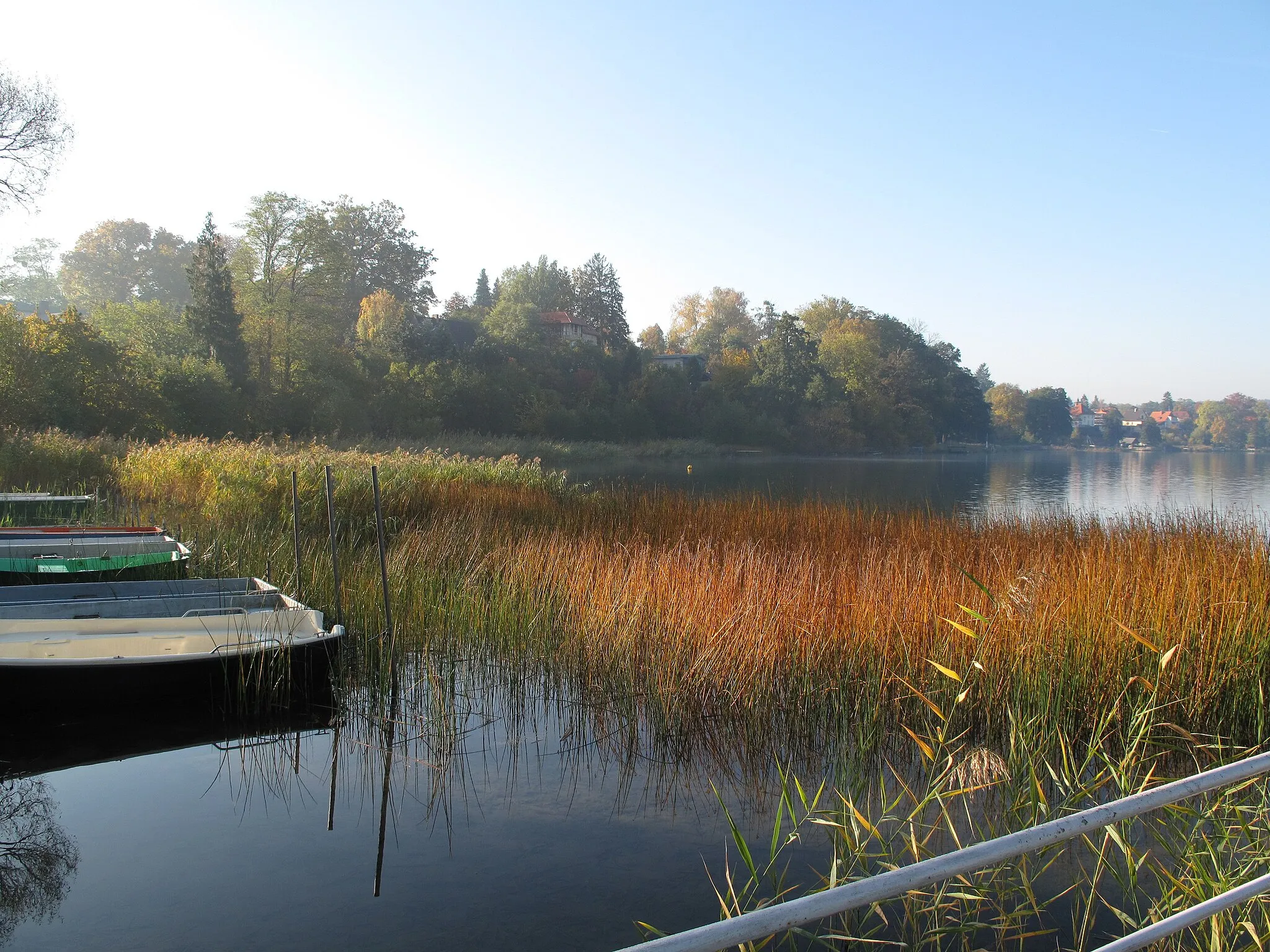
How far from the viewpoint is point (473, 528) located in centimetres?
900

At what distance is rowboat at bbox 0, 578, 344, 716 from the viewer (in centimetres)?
444

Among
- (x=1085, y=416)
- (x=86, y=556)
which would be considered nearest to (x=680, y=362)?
(x=86, y=556)

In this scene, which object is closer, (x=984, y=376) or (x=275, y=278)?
(x=275, y=278)

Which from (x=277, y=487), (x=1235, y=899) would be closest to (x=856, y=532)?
(x=277, y=487)

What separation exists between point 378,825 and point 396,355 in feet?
121

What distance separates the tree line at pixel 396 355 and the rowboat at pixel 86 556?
514 inches

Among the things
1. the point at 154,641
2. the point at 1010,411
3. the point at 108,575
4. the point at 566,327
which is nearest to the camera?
the point at 154,641

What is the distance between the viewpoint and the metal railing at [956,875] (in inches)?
39.4

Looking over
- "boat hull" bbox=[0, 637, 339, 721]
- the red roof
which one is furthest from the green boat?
the red roof

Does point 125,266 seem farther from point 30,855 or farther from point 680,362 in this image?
point 30,855

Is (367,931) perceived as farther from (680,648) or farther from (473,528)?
(473,528)

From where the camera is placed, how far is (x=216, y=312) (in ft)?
108

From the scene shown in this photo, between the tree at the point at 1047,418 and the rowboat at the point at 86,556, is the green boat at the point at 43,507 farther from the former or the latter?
the tree at the point at 1047,418

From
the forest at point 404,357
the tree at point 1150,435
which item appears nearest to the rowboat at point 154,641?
the forest at point 404,357
